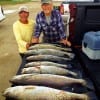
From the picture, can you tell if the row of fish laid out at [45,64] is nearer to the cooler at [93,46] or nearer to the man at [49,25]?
the cooler at [93,46]

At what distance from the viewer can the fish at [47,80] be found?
15.2 feet

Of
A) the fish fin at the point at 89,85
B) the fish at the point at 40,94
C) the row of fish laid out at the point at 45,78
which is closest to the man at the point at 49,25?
the row of fish laid out at the point at 45,78

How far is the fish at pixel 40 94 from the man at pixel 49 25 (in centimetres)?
260

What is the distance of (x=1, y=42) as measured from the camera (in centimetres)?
1435

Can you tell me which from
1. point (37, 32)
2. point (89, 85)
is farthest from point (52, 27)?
point (89, 85)

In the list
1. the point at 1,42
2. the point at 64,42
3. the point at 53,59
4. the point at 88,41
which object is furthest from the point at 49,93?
the point at 1,42

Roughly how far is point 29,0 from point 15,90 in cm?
3636

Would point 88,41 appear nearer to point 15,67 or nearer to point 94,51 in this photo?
point 94,51

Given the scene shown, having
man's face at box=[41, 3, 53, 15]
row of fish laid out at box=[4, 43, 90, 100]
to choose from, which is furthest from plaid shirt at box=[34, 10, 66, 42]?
row of fish laid out at box=[4, 43, 90, 100]

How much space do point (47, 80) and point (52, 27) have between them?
260 centimetres

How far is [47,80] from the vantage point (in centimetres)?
466

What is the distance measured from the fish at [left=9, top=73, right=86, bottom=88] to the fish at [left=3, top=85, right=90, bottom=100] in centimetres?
30

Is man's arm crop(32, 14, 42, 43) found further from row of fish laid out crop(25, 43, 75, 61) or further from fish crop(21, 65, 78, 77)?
fish crop(21, 65, 78, 77)

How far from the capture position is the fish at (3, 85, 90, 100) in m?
4.12
